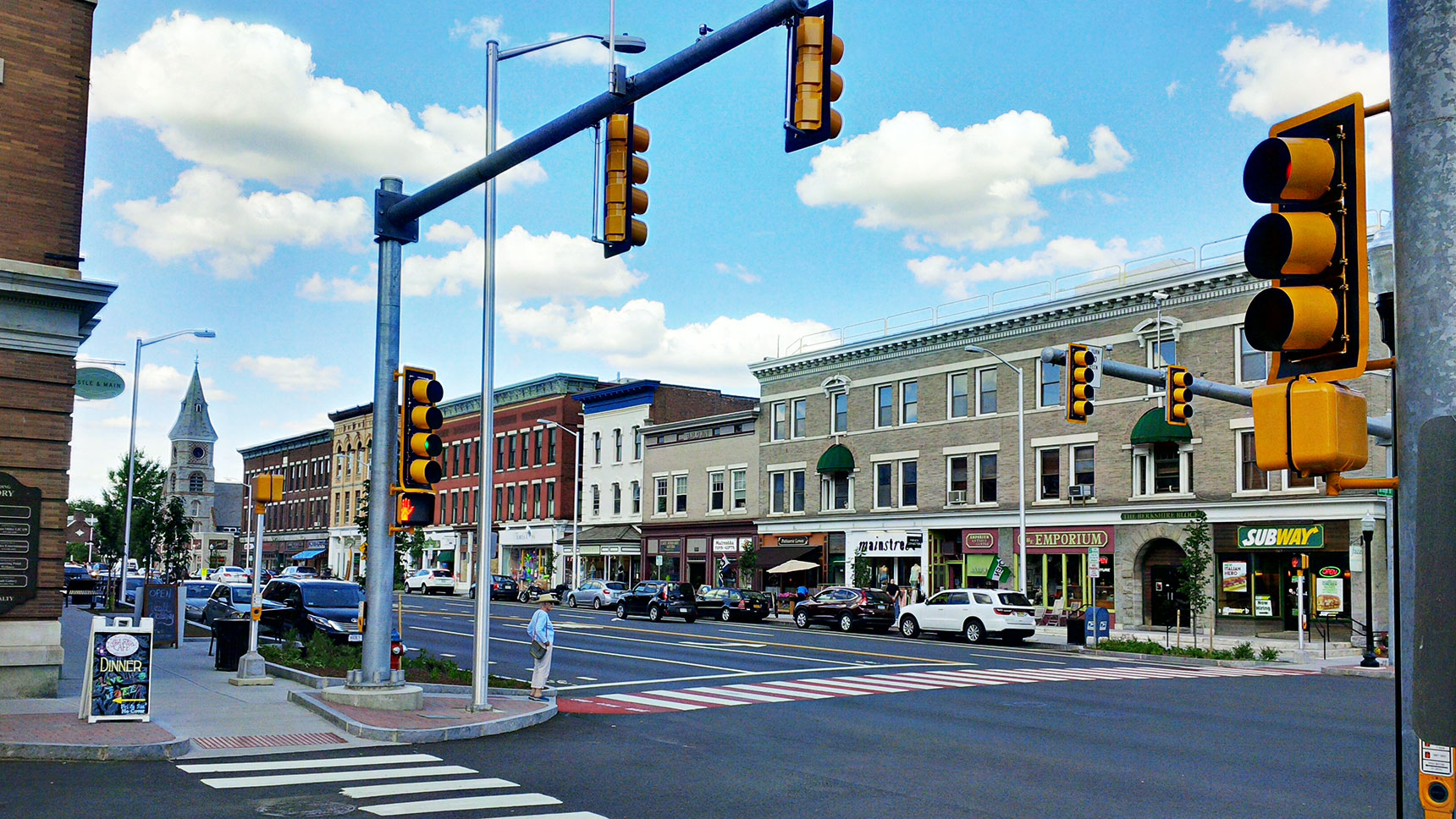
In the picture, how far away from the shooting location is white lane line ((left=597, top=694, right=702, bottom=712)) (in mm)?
19203

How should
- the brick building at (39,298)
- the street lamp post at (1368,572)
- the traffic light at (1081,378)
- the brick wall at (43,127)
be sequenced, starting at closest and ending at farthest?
the brick building at (39,298)
the brick wall at (43,127)
the traffic light at (1081,378)
the street lamp post at (1368,572)

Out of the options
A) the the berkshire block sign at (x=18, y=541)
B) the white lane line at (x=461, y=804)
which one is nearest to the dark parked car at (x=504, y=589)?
the the berkshire block sign at (x=18, y=541)

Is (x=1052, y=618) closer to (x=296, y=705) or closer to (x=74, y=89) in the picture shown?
(x=296, y=705)

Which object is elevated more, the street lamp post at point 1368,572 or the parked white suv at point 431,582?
the street lamp post at point 1368,572

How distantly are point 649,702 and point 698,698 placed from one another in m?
1.03

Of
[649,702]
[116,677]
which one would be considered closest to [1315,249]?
[116,677]

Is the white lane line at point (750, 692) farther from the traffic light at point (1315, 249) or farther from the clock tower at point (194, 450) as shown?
the clock tower at point (194, 450)

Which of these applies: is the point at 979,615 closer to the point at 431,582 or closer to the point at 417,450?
the point at 417,450

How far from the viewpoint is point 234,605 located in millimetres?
31250

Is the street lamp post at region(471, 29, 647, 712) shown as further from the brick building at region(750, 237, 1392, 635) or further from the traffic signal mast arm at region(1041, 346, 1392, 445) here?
the brick building at region(750, 237, 1392, 635)

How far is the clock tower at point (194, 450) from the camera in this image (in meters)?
129

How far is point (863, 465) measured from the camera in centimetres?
5412

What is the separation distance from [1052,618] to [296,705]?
31492 millimetres

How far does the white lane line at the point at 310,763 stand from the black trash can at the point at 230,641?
9368 millimetres
